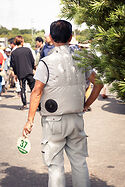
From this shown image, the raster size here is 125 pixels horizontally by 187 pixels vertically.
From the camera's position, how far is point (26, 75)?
409 inches

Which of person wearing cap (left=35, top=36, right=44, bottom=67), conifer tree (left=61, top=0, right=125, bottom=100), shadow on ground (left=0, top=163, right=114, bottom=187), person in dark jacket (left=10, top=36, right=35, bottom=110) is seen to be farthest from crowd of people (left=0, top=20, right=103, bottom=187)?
person in dark jacket (left=10, top=36, right=35, bottom=110)

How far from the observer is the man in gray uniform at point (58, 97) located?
3566 millimetres

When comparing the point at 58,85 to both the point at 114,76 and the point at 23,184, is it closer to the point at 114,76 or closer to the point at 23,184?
the point at 114,76

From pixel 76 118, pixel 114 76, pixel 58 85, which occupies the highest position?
pixel 114 76

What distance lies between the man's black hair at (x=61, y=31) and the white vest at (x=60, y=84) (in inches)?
3.1

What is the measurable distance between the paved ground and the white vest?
4.60 ft

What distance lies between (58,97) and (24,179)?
1.71 metres

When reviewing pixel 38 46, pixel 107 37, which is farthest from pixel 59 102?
pixel 38 46

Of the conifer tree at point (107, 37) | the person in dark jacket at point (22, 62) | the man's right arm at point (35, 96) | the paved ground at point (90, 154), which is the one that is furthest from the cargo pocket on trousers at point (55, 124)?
the person in dark jacket at point (22, 62)

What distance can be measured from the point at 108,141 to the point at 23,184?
100 inches

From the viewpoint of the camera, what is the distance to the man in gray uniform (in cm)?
357

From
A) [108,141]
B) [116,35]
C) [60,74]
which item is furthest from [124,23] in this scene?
[108,141]

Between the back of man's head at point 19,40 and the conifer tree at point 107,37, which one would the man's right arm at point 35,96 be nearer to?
the conifer tree at point 107,37

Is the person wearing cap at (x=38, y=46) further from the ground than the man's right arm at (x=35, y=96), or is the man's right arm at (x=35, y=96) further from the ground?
the man's right arm at (x=35, y=96)
